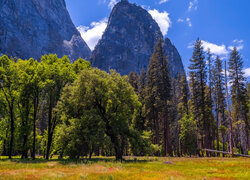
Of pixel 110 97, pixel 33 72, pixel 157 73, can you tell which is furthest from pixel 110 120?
pixel 157 73

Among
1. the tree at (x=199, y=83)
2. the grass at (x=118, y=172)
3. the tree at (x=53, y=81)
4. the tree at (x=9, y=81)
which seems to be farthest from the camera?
the tree at (x=199, y=83)

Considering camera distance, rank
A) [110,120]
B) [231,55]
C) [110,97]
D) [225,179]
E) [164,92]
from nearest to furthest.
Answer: [225,179], [110,97], [110,120], [164,92], [231,55]

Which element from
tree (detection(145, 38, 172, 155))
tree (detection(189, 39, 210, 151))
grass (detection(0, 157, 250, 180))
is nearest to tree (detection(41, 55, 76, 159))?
grass (detection(0, 157, 250, 180))

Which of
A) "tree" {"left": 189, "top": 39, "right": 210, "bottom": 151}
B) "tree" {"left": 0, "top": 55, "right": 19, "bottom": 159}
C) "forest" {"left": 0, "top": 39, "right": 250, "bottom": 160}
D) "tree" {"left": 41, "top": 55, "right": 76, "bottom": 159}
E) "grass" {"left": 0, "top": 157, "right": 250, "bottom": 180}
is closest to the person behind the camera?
"grass" {"left": 0, "top": 157, "right": 250, "bottom": 180}

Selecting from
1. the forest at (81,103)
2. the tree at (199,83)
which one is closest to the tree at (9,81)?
the forest at (81,103)

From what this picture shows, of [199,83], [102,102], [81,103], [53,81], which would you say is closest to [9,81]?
[53,81]

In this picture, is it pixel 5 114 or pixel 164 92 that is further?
pixel 164 92

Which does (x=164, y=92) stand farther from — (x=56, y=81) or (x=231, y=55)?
(x=56, y=81)

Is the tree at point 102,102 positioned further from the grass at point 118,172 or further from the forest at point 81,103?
the grass at point 118,172

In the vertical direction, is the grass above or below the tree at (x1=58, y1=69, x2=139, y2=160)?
below

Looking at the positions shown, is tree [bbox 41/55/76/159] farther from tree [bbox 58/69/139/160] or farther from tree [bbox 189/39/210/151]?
tree [bbox 189/39/210/151]

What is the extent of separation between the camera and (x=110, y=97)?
21594mm

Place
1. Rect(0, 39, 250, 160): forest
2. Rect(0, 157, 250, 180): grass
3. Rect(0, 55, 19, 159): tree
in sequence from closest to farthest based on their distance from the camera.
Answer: Rect(0, 157, 250, 180): grass < Rect(0, 39, 250, 160): forest < Rect(0, 55, 19, 159): tree

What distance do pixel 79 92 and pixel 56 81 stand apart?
23.3ft
